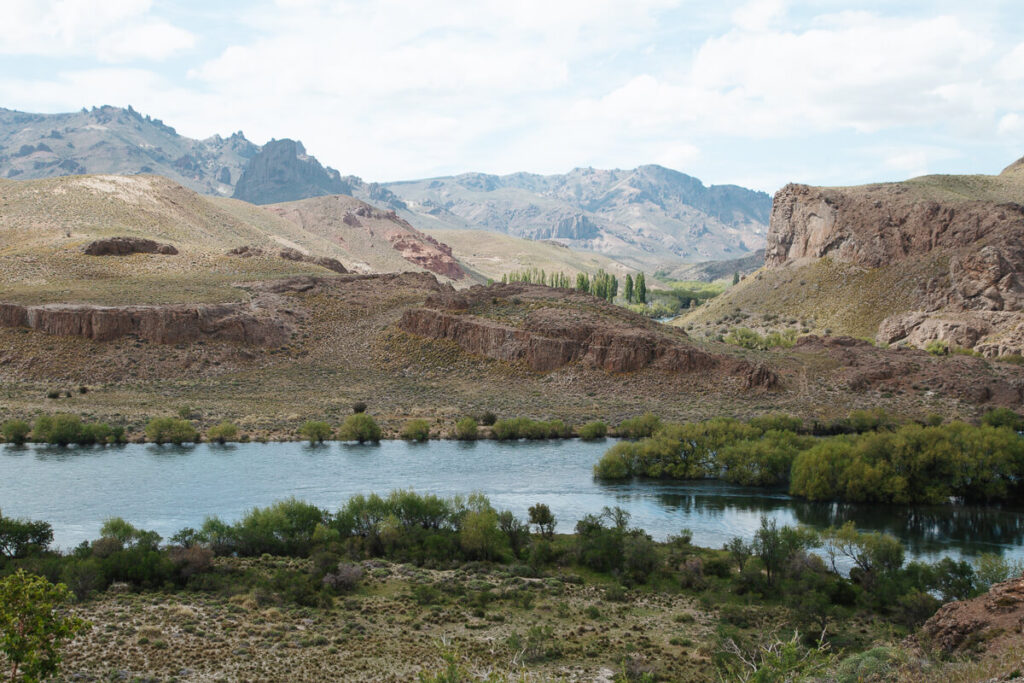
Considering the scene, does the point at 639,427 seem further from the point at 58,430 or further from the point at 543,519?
the point at 58,430

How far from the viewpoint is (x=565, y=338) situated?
8488cm

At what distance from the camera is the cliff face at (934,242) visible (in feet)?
328

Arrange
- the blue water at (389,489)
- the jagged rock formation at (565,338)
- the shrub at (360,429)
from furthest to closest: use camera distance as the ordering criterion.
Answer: the jagged rock formation at (565,338) → the shrub at (360,429) → the blue water at (389,489)

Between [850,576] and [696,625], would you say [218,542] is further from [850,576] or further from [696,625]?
[850,576]

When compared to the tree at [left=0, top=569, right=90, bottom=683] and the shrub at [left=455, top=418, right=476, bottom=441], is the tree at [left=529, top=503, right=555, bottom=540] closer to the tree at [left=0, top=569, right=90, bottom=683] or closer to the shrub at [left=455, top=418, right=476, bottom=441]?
the shrub at [left=455, top=418, right=476, bottom=441]

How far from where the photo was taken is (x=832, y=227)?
419 feet

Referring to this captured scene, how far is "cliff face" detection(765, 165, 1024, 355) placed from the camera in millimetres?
100062

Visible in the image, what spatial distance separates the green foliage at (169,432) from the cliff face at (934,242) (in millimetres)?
79642

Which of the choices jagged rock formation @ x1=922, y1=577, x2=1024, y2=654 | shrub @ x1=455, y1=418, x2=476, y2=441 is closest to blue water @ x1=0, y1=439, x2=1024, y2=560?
shrub @ x1=455, y1=418, x2=476, y2=441

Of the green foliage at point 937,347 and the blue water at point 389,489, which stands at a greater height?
the green foliage at point 937,347

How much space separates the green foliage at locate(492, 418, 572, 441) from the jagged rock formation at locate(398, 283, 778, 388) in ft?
53.4

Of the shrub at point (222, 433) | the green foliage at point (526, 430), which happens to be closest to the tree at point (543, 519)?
the green foliage at point (526, 430)

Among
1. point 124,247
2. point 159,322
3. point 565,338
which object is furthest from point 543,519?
point 124,247

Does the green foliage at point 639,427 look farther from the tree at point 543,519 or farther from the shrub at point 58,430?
the shrub at point 58,430
